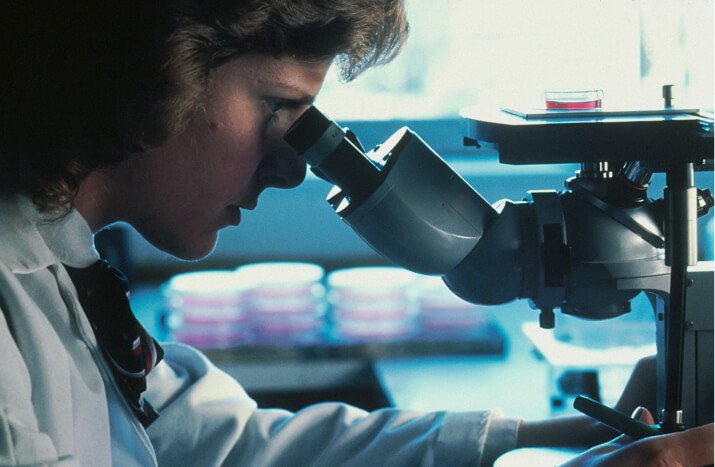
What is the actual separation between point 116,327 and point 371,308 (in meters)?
1.17

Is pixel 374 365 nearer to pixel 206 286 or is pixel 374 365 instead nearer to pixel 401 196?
pixel 206 286

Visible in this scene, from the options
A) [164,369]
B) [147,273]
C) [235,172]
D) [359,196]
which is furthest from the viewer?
[147,273]

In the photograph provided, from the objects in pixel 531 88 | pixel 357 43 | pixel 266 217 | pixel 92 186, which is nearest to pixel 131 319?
pixel 92 186

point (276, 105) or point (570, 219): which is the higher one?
point (276, 105)

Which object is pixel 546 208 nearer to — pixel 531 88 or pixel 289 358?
pixel 289 358

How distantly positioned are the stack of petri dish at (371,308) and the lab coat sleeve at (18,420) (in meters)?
1.36

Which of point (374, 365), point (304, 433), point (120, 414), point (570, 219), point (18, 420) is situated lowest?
point (374, 365)

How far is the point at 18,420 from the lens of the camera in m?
0.83

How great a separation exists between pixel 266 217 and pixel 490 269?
183 cm

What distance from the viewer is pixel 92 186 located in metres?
1.19

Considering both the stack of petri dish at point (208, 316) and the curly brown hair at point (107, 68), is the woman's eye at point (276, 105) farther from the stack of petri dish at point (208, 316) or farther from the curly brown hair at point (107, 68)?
the stack of petri dish at point (208, 316)

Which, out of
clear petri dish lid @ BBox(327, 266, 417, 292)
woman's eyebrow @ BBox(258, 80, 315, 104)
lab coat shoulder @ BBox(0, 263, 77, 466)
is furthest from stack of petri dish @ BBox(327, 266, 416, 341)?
lab coat shoulder @ BBox(0, 263, 77, 466)

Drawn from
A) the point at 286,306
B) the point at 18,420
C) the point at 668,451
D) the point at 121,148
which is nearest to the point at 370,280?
the point at 286,306

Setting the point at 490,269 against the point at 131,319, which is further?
the point at 131,319
